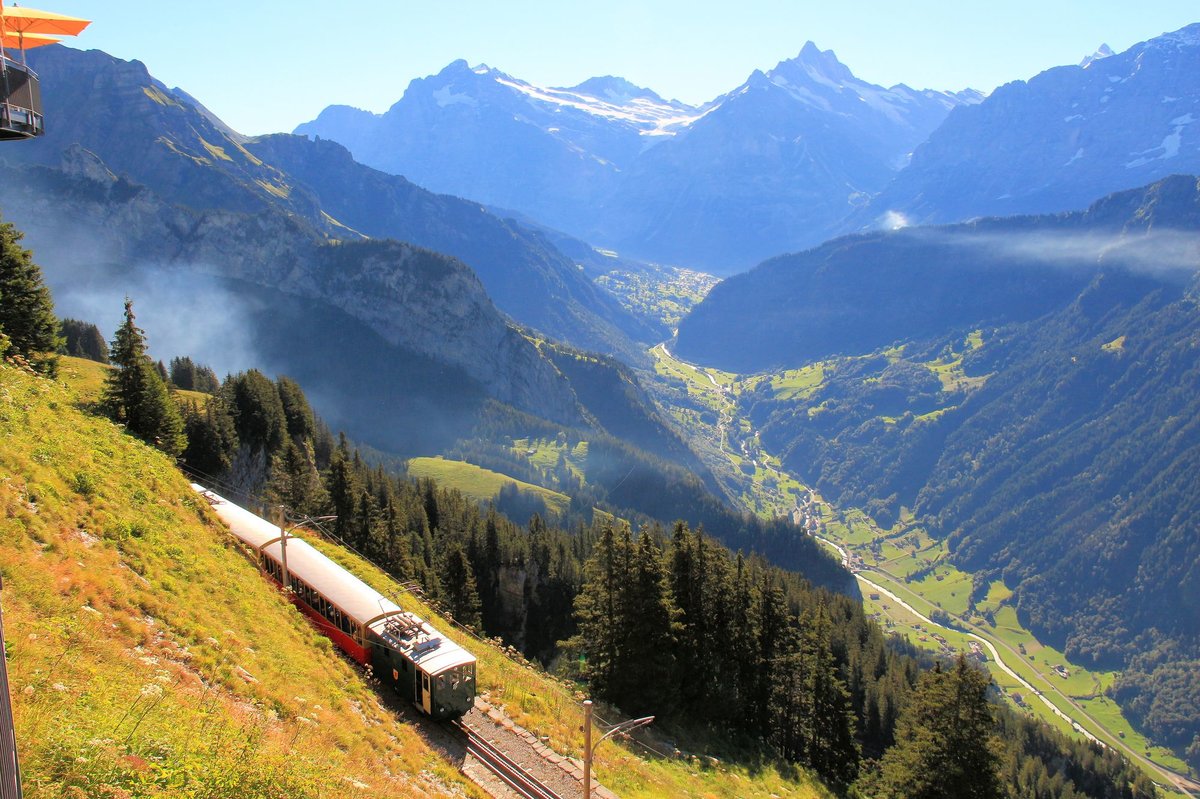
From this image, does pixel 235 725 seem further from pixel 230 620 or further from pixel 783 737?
pixel 783 737

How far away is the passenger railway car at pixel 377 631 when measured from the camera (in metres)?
30.3

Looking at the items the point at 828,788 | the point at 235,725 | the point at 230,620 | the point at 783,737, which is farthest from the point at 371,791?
the point at 783,737

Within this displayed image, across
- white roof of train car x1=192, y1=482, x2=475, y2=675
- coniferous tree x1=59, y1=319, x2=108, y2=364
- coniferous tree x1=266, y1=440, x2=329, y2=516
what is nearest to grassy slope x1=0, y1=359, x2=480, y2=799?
white roof of train car x1=192, y1=482, x2=475, y2=675

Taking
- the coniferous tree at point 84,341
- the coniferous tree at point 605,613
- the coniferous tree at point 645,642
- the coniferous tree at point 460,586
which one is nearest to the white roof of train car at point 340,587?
the coniferous tree at point 605,613

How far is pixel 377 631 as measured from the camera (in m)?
32.4

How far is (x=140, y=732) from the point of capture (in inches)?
594

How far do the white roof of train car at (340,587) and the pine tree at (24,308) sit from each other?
72.0ft

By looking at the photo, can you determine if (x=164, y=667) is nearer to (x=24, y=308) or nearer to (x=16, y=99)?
(x=16, y=99)

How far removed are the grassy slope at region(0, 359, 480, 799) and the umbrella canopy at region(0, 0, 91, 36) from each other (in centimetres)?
1296

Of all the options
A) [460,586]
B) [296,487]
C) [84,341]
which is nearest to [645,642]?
[460,586]

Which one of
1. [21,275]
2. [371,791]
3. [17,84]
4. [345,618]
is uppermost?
[17,84]

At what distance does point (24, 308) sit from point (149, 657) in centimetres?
4787

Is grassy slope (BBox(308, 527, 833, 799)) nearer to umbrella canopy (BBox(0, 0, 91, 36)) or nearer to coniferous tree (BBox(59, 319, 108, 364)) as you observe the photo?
umbrella canopy (BBox(0, 0, 91, 36))

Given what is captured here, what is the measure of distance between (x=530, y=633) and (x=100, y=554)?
7131cm
